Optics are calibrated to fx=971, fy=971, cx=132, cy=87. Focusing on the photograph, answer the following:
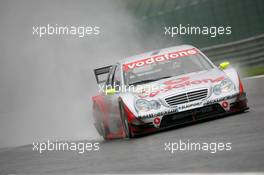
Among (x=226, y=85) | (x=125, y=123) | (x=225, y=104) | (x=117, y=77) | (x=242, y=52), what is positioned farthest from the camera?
(x=242, y=52)

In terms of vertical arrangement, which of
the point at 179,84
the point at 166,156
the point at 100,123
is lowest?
the point at 166,156

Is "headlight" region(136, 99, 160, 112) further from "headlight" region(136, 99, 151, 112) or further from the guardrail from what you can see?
the guardrail

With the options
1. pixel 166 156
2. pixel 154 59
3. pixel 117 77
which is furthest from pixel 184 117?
pixel 166 156

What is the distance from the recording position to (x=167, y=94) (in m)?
12.8

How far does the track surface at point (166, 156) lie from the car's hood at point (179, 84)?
1.67 ft

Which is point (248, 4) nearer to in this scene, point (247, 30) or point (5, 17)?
point (247, 30)

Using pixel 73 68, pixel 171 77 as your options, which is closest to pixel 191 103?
pixel 171 77

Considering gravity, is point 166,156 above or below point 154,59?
below

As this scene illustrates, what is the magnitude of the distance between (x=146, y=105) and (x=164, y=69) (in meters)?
1.31

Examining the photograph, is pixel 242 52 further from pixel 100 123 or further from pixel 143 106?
pixel 143 106

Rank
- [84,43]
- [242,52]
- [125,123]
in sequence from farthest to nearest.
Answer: [84,43] → [242,52] → [125,123]

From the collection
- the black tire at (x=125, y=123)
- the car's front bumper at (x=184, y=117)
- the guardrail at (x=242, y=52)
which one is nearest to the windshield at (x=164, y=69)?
the black tire at (x=125, y=123)

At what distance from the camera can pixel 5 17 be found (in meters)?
31.2

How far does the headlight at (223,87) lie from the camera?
1287cm
